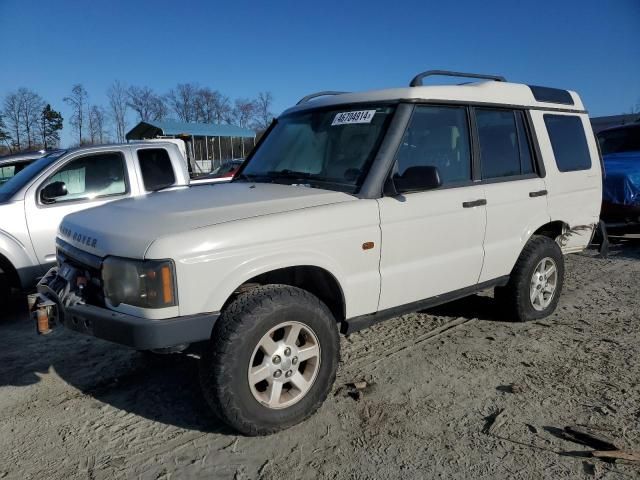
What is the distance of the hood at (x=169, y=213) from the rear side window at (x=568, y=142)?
2.52m

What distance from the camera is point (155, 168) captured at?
6520 millimetres

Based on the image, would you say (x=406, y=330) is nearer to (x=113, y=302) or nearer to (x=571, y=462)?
(x=571, y=462)

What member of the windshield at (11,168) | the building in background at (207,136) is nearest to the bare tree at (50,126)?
the building in background at (207,136)

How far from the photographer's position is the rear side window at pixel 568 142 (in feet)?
15.4

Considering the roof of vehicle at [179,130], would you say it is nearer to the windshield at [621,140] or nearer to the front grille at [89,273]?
the windshield at [621,140]

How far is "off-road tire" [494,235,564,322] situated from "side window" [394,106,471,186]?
1.06 metres

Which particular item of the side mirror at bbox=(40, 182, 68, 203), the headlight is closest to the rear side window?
the headlight

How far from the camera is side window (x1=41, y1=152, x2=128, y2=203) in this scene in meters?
5.90

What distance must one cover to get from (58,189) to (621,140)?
993 centimetres

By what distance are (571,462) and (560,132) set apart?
3.21 m

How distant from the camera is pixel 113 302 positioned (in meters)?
2.76

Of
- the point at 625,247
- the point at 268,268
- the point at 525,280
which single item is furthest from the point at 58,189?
the point at 625,247

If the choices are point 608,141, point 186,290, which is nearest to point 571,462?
point 186,290

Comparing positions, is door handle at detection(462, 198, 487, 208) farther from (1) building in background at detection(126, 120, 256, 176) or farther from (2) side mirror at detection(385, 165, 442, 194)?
(1) building in background at detection(126, 120, 256, 176)
